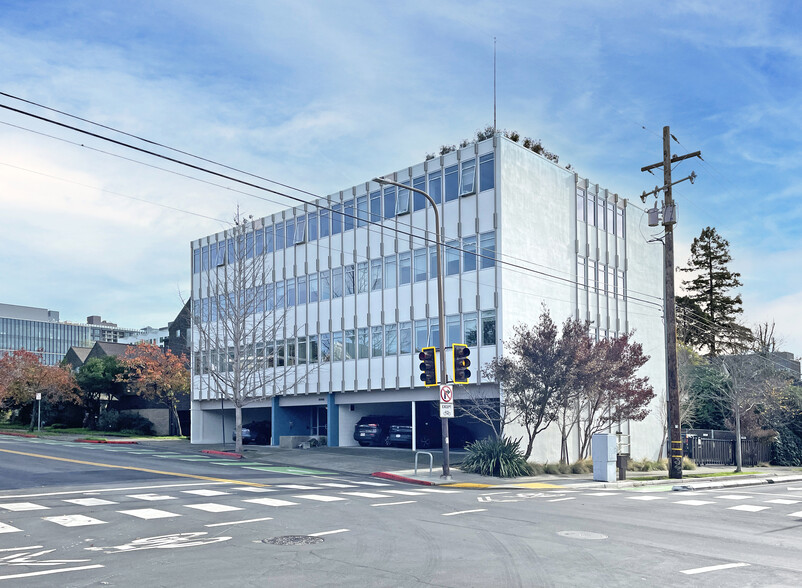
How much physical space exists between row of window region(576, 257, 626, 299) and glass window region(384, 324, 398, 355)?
882 centimetres

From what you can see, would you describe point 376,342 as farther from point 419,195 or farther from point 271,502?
point 271,502

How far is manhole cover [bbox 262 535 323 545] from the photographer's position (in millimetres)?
11648

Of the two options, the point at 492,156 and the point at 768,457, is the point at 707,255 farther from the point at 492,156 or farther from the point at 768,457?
the point at 492,156

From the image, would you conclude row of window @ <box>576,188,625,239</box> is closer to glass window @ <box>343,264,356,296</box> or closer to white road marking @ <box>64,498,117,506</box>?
glass window @ <box>343,264,356,296</box>

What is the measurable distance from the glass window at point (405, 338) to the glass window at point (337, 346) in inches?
171

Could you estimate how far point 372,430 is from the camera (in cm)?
3700

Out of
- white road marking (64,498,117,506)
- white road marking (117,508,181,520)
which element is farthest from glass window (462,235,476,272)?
white road marking (117,508,181,520)

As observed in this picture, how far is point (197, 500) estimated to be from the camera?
17109 mm

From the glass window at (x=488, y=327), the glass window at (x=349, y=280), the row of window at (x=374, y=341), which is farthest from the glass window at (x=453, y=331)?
the glass window at (x=349, y=280)

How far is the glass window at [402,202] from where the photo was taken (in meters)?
35.5

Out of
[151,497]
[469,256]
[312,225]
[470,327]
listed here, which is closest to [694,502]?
[151,497]

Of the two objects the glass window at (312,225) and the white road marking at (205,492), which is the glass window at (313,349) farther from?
the white road marking at (205,492)

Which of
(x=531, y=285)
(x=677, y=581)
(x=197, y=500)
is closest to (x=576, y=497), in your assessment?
(x=197, y=500)

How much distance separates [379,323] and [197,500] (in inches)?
782
